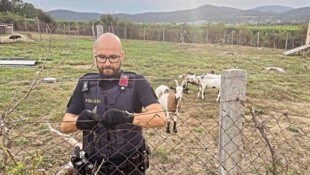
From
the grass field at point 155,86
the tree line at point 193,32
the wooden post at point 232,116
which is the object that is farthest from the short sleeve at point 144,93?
the tree line at point 193,32

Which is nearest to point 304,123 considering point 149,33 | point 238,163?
point 238,163

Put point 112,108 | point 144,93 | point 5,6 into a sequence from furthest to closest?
1. point 5,6
2. point 144,93
3. point 112,108

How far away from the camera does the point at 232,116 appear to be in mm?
2336

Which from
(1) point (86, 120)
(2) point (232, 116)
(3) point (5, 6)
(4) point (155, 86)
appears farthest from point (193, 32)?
(1) point (86, 120)

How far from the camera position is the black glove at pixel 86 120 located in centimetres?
203

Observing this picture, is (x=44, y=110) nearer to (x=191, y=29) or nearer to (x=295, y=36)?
(x=295, y=36)

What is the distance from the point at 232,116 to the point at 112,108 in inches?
33.7

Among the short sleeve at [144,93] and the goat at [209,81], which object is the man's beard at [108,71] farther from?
the goat at [209,81]

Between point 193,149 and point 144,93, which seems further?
point 193,149

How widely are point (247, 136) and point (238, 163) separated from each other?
11.5 ft

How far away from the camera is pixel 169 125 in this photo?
21.0 feet

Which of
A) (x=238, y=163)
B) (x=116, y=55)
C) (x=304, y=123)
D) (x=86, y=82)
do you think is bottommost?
(x=304, y=123)

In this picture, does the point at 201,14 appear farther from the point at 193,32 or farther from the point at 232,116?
the point at 232,116

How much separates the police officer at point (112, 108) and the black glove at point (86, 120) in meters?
0.04
